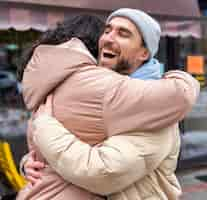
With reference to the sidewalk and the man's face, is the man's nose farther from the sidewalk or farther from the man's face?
the sidewalk

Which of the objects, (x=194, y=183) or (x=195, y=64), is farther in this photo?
(x=195, y=64)

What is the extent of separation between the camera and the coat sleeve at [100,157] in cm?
152

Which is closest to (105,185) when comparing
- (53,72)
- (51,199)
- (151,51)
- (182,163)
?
(51,199)

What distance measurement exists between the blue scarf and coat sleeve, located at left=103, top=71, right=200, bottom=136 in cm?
11

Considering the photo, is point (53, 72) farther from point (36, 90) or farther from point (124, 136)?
point (124, 136)

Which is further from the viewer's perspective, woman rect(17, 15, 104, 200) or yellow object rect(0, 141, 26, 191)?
yellow object rect(0, 141, 26, 191)

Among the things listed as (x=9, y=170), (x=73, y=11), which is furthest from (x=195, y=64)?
(x=9, y=170)

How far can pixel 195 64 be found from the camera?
303 inches

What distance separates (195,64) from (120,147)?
643 centimetres

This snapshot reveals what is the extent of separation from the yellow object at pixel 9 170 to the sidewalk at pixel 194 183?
7.24ft

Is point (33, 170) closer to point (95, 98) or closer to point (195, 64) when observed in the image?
point (95, 98)

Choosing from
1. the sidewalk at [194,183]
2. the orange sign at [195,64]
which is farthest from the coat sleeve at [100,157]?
the orange sign at [195,64]

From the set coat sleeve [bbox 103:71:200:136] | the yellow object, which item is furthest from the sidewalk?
coat sleeve [bbox 103:71:200:136]

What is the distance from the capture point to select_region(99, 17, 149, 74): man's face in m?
1.68
